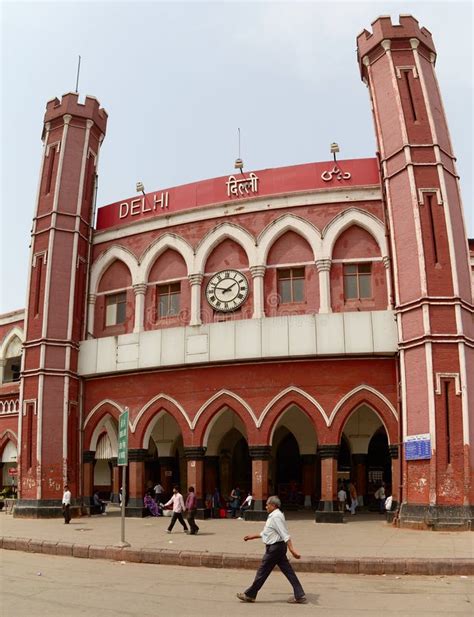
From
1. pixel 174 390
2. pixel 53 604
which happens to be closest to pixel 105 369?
pixel 174 390

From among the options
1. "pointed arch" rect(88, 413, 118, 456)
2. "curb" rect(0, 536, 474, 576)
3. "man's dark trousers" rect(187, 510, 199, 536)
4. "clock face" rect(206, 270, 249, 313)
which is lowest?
"curb" rect(0, 536, 474, 576)

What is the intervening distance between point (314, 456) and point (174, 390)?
5.53m

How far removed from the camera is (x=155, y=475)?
89.4 feet

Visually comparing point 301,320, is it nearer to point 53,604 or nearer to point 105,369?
point 105,369

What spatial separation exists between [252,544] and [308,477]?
1056 centimetres

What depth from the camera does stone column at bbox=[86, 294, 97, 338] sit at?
22.8 m

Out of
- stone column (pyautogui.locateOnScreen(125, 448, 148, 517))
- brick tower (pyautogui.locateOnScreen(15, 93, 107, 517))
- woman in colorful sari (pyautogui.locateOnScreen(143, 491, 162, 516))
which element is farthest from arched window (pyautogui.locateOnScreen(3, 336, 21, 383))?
woman in colorful sari (pyautogui.locateOnScreen(143, 491, 162, 516))

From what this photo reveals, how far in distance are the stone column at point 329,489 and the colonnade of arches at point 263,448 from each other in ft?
0.09

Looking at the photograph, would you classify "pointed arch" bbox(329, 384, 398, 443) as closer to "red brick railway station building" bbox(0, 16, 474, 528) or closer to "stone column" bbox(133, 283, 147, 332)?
"red brick railway station building" bbox(0, 16, 474, 528)

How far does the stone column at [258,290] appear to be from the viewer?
66.4 ft

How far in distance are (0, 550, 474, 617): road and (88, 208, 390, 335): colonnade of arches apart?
10455mm

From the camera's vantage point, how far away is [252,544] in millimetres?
13156

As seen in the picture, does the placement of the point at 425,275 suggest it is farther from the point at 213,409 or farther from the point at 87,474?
the point at 87,474

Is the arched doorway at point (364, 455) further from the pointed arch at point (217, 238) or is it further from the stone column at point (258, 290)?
the pointed arch at point (217, 238)
